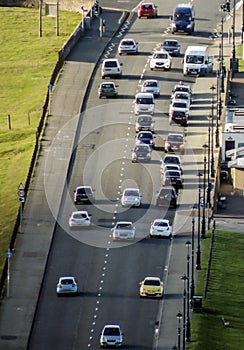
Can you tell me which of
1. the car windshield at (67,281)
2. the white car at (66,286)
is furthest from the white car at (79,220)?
the car windshield at (67,281)

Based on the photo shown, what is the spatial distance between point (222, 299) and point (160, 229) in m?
13.0

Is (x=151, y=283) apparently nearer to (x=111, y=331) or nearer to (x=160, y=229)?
(x=111, y=331)

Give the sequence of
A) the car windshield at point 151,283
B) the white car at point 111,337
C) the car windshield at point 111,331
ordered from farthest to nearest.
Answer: the car windshield at point 151,283
the car windshield at point 111,331
the white car at point 111,337

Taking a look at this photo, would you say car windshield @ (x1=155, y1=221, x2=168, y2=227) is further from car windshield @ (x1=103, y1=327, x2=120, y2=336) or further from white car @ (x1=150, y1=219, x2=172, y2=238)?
car windshield @ (x1=103, y1=327, x2=120, y2=336)

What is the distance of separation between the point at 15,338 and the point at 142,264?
62.2ft

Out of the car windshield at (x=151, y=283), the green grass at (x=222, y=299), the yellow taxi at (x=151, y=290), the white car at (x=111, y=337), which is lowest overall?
the green grass at (x=222, y=299)

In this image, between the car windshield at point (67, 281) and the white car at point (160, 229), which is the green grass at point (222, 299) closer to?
the white car at point (160, 229)

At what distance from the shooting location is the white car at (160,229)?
194875 millimetres

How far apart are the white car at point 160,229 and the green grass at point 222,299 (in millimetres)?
3244

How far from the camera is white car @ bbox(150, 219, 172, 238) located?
639 ft

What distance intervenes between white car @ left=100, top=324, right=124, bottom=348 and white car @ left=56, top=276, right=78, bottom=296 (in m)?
10.3

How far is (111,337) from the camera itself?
171m

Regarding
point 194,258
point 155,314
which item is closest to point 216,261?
point 194,258

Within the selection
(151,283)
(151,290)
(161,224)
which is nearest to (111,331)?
(151,290)
